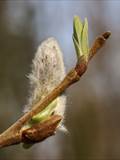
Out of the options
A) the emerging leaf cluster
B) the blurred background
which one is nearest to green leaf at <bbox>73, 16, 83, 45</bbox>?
the emerging leaf cluster

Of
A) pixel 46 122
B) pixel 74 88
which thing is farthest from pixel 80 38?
pixel 74 88

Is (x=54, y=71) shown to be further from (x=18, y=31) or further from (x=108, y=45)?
(x=108, y=45)

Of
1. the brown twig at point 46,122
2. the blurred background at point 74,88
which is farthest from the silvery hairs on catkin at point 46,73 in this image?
the blurred background at point 74,88

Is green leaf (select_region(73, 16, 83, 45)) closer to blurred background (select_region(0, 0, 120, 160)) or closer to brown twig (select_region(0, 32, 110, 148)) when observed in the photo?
brown twig (select_region(0, 32, 110, 148))

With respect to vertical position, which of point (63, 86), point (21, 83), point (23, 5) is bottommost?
point (21, 83)

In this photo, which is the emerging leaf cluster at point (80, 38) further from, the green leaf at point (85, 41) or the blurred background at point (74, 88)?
the blurred background at point (74, 88)

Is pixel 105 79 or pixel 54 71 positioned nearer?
pixel 54 71

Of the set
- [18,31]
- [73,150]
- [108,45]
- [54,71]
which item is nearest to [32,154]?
[73,150]
